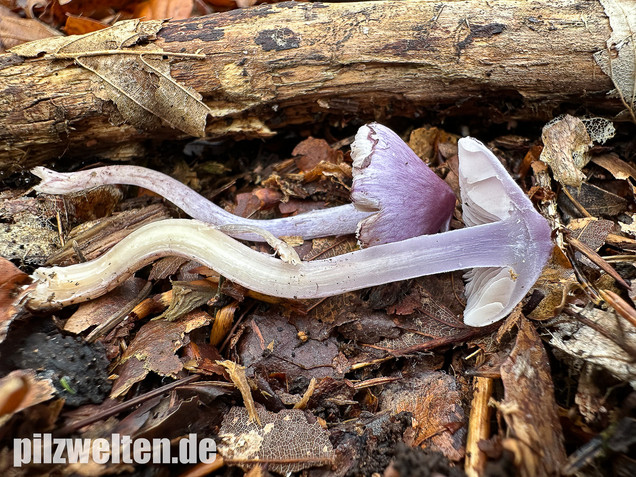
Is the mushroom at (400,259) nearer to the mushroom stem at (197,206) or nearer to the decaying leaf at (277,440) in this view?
the mushroom stem at (197,206)

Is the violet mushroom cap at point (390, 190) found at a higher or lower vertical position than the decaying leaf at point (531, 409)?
higher

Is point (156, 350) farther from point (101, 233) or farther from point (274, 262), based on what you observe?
point (101, 233)

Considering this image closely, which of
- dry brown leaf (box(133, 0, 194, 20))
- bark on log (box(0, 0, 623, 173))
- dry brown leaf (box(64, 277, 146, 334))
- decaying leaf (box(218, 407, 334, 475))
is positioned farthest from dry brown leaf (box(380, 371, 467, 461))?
dry brown leaf (box(133, 0, 194, 20))

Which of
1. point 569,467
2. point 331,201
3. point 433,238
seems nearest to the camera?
point 569,467

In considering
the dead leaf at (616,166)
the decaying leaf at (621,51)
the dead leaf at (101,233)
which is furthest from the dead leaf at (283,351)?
the decaying leaf at (621,51)

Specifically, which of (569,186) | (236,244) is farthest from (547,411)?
(236,244)

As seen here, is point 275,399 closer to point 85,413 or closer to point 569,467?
point 85,413
